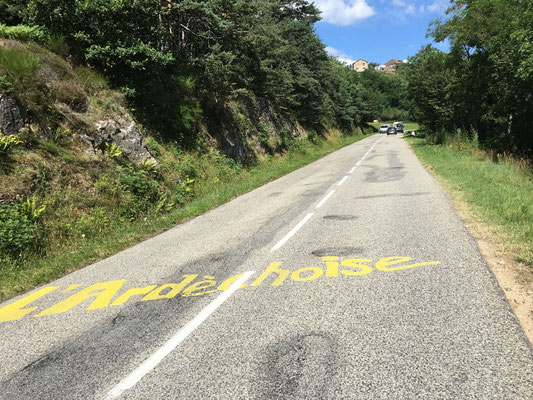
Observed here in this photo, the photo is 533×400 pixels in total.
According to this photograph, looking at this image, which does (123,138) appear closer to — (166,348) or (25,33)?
(25,33)

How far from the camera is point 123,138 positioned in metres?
11.2

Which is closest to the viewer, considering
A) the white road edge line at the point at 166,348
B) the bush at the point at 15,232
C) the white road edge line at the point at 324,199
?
the white road edge line at the point at 166,348

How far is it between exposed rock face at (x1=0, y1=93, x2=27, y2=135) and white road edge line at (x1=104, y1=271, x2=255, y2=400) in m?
7.64

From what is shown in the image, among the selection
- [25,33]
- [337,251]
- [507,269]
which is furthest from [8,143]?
[507,269]

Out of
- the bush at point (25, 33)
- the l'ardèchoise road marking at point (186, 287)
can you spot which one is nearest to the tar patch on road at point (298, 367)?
the l'ardèchoise road marking at point (186, 287)

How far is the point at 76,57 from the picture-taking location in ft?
40.9

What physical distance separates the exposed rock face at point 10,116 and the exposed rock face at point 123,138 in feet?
6.46

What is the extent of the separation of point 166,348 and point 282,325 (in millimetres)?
1271

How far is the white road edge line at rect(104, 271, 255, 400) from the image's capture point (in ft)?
9.65

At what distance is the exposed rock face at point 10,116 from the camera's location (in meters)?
8.23

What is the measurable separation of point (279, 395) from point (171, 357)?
1.24 m

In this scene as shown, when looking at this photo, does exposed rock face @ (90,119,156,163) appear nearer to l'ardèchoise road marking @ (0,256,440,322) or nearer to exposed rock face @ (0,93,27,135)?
exposed rock face @ (0,93,27,135)

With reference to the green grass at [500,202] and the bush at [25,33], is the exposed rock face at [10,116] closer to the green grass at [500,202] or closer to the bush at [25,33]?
the bush at [25,33]

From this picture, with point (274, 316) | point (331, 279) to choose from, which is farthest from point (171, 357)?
point (331, 279)
